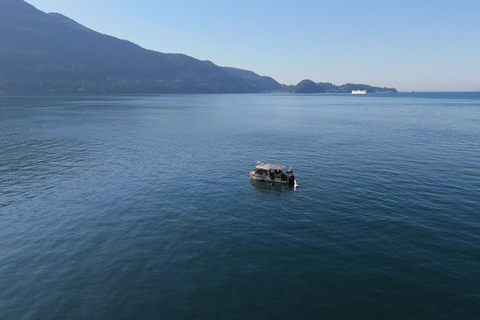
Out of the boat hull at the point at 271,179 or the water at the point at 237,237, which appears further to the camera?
the boat hull at the point at 271,179

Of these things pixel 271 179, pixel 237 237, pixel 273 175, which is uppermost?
pixel 273 175

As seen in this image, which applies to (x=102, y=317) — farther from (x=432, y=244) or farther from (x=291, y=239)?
(x=432, y=244)

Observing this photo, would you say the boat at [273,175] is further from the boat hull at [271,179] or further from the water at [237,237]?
the water at [237,237]

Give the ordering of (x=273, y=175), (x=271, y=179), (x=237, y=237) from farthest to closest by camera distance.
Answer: (x=273, y=175), (x=271, y=179), (x=237, y=237)

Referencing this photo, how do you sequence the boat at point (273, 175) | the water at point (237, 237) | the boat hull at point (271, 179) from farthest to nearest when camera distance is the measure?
the boat at point (273, 175) → the boat hull at point (271, 179) → the water at point (237, 237)

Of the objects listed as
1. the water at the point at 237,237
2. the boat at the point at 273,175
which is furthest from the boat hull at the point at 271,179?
the water at the point at 237,237

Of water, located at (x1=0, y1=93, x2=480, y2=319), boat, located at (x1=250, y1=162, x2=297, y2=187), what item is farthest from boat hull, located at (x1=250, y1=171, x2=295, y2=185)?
water, located at (x1=0, y1=93, x2=480, y2=319)

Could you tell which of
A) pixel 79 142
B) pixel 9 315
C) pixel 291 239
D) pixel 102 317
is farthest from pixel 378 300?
pixel 79 142

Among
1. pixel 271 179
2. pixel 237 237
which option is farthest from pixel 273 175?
pixel 237 237

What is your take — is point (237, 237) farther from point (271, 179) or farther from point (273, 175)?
point (273, 175)

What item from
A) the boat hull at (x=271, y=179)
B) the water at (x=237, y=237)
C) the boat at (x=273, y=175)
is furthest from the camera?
the boat at (x=273, y=175)
